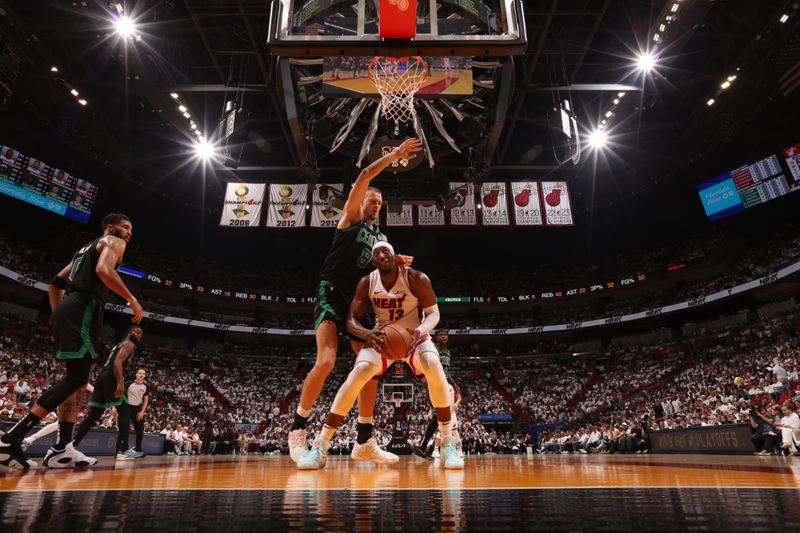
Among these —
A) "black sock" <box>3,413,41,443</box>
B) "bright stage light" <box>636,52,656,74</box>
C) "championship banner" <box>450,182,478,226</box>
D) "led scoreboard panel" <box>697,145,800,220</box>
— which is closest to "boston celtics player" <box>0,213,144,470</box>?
"black sock" <box>3,413,41,443</box>

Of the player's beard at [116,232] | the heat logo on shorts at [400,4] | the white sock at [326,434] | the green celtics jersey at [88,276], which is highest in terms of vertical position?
the heat logo on shorts at [400,4]

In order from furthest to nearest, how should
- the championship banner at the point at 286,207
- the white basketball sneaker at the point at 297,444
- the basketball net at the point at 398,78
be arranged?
the championship banner at the point at 286,207 < the basketball net at the point at 398,78 < the white basketball sneaker at the point at 297,444

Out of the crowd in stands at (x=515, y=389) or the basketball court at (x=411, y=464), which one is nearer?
the basketball court at (x=411, y=464)

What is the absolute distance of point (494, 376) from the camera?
92.2 ft

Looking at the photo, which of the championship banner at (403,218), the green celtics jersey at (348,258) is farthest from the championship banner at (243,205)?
the green celtics jersey at (348,258)

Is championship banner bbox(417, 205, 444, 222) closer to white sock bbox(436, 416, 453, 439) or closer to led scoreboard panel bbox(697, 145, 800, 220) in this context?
white sock bbox(436, 416, 453, 439)

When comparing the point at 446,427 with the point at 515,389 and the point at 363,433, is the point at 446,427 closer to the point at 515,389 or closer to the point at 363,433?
the point at 363,433

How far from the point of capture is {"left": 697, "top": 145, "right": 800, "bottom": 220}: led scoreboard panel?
756 inches

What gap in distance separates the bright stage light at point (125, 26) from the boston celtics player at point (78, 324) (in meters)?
10.3

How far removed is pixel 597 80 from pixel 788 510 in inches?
701

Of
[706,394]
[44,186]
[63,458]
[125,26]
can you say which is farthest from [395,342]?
[44,186]

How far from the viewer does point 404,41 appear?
→ 495 centimetres

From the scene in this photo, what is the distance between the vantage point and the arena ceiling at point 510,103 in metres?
12.5

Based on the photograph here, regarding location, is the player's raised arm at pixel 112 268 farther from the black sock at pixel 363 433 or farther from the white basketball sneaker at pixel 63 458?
the black sock at pixel 363 433
